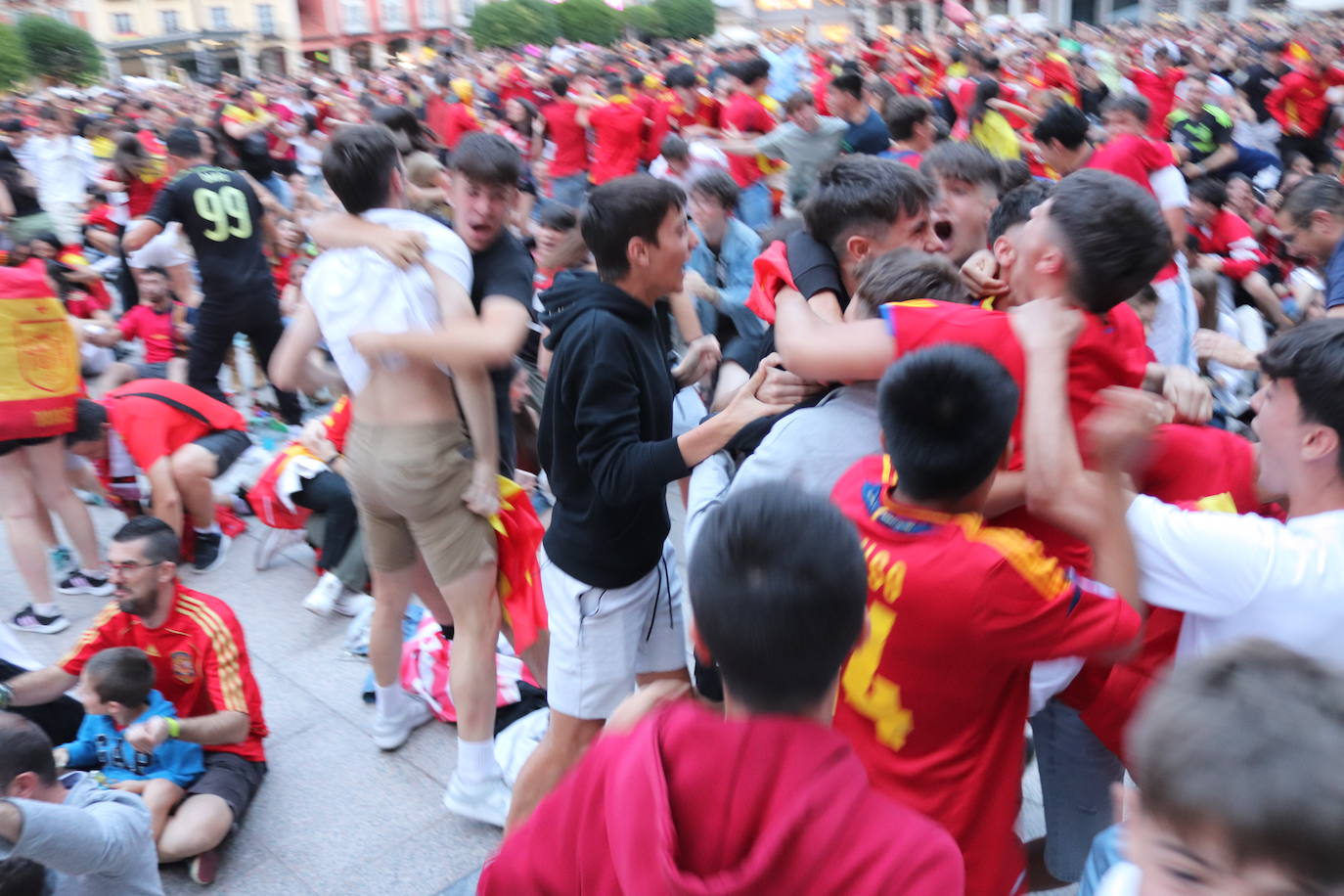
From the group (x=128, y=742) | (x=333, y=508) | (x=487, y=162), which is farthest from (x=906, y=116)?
(x=128, y=742)

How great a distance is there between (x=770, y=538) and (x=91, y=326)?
6859mm

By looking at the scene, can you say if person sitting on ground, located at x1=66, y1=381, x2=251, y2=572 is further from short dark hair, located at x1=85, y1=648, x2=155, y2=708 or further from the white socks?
the white socks

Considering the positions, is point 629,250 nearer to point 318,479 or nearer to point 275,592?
point 318,479

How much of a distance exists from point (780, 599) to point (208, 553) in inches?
179

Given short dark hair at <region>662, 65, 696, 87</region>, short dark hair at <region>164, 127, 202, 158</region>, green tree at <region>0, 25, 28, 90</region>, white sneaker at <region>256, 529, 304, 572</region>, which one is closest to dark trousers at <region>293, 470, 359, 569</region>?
white sneaker at <region>256, 529, 304, 572</region>

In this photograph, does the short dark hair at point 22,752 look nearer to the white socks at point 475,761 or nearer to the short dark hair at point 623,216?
the white socks at point 475,761

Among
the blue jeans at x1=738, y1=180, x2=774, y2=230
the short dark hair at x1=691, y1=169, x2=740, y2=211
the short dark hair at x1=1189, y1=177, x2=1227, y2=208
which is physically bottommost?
the blue jeans at x1=738, y1=180, x2=774, y2=230

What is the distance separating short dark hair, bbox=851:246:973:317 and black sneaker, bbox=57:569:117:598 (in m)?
4.18

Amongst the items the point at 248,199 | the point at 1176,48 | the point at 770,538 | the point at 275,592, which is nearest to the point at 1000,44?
the point at 1176,48

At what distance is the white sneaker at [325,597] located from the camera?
454 cm

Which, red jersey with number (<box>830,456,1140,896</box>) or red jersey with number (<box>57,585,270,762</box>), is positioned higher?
red jersey with number (<box>830,456,1140,896</box>)

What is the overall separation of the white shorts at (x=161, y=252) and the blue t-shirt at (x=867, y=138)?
420 centimetres

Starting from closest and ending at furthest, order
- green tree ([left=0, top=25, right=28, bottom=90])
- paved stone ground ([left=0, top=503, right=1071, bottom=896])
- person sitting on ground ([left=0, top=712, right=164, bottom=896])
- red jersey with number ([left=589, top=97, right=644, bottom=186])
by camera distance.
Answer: person sitting on ground ([left=0, top=712, right=164, bottom=896]) → paved stone ground ([left=0, top=503, right=1071, bottom=896]) → red jersey with number ([left=589, top=97, right=644, bottom=186]) → green tree ([left=0, top=25, right=28, bottom=90])

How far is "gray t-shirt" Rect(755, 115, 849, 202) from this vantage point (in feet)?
20.4
